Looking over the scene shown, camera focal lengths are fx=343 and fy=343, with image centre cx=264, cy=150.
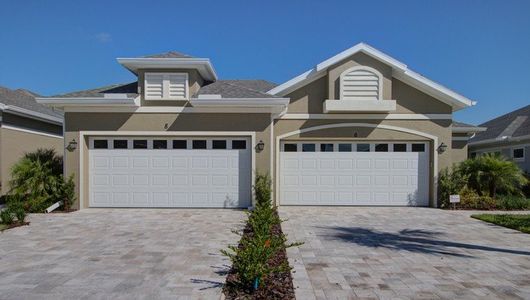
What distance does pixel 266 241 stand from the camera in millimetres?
5582

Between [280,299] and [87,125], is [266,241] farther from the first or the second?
[87,125]

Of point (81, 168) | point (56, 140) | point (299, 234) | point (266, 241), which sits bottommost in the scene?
point (299, 234)

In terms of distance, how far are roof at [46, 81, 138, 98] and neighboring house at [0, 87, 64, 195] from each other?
288 cm

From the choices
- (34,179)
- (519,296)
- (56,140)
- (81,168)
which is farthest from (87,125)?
(519,296)

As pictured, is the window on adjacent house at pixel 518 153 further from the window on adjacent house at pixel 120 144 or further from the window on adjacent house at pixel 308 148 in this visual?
the window on adjacent house at pixel 120 144

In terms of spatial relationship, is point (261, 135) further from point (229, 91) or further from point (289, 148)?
point (229, 91)

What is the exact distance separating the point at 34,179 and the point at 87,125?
7.72 feet

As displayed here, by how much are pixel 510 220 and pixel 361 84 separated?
20.1ft

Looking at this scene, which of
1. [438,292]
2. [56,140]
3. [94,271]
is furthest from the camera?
[56,140]

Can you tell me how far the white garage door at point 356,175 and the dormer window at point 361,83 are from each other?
1.78m

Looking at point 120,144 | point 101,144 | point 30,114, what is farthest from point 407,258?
point 30,114

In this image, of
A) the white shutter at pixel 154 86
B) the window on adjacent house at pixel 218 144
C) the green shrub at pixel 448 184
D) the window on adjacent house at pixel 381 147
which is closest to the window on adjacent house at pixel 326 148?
the window on adjacent house at pixel 381 147

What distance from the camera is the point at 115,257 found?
6.06 meters

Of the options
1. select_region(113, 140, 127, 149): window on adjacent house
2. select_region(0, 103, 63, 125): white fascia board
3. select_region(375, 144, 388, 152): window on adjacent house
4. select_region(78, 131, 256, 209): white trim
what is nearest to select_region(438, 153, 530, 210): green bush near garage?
select_region(375, 144, 388, 152): window on adjacent house
